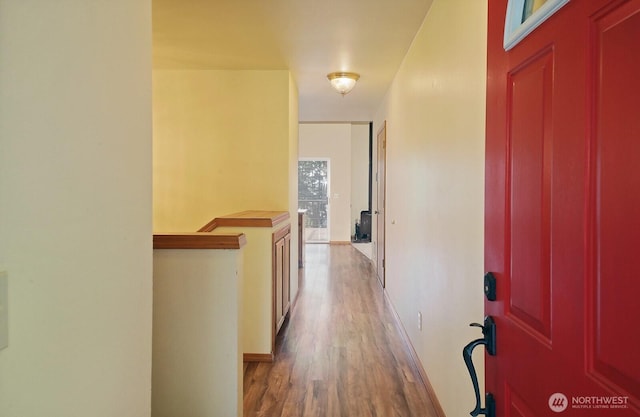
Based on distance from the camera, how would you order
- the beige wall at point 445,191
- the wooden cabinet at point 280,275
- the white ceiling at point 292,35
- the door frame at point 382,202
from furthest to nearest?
the door frame at point 382,202 → the wooden cabinet at point 280,275 → the white ceiling at point 292,35 → the beige wall at point 445,191

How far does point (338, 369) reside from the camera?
2.92 m

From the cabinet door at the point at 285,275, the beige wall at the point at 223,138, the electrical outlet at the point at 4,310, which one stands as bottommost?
the cabinet door at the point at 285,275

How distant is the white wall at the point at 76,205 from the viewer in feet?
2.24

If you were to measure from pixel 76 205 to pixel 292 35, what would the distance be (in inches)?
104

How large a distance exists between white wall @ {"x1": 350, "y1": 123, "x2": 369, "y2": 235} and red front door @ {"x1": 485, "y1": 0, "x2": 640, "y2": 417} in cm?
1035

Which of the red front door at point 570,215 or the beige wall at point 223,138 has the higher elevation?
the beige wall at point 223,138

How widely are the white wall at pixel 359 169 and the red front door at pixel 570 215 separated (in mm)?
10352

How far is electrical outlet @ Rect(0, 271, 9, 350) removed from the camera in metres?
0.64

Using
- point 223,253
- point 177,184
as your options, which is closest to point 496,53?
point 223,253

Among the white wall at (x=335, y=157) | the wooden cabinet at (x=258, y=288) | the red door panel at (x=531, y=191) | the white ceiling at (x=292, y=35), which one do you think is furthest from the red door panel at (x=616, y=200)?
the white wall at (x=335, y=157)

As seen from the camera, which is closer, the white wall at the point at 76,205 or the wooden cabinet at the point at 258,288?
the white wall at the point at 76,205

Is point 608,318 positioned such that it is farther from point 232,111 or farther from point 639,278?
point 232,111

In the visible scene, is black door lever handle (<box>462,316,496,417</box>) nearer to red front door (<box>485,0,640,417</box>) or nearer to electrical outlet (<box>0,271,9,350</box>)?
red front door (<box>485,0,640,417</box>)

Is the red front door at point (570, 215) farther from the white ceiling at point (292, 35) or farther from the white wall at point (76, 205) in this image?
the white ceiling at point (292, 35)
